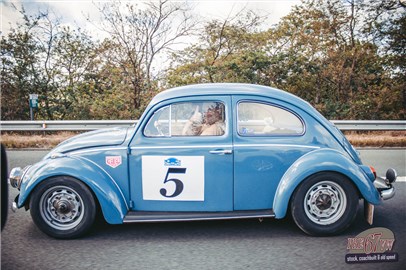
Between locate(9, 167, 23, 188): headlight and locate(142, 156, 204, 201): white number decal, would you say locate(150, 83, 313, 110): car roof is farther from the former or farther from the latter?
locate(9, 167, 23, 188): headlight

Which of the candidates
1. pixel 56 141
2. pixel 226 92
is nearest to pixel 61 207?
pixel 226 92

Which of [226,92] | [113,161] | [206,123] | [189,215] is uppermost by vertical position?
[226,92]

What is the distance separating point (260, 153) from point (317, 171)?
2.05 feet

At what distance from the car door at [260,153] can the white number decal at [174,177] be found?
0.42 meters

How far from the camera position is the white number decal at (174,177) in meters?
3.71

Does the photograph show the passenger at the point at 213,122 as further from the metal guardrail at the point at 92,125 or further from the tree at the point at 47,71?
the tree at the point at 47,71

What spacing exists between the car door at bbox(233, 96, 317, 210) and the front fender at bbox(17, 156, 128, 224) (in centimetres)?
128

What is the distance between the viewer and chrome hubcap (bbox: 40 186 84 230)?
3.67m

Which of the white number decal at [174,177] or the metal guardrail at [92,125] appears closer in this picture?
the white number decal at [174,177]

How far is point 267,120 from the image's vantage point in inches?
156

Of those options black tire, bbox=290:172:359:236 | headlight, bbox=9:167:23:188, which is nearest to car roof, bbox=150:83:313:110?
black tire, bbox=290:172:359:236

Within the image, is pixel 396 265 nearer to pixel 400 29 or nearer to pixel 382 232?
pixel 382 232

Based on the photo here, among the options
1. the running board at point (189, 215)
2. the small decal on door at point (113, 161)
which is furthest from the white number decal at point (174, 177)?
the small decal on door at point (113, 161)

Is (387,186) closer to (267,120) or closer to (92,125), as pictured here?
(267,120)
